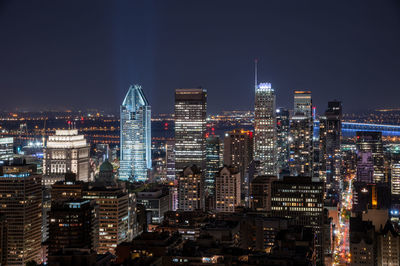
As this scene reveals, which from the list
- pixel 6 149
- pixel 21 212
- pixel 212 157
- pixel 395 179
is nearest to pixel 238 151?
pixel 212 157

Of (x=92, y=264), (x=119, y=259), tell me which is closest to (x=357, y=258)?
(x=119, y=259)

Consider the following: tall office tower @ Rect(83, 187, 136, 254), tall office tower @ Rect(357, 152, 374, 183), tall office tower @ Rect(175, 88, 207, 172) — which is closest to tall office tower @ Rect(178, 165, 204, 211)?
tall office tower @ Rect(175, 88, 207, 172)

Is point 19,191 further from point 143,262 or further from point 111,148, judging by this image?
point 111,148

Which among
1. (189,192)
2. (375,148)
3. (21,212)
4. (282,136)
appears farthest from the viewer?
(282,136)

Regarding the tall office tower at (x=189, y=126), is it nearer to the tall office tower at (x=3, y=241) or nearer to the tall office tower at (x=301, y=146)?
the tall office tower at (x=301, y=146)

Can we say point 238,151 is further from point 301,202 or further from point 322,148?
point 301,202

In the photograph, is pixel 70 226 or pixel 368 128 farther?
pixel 368 128
